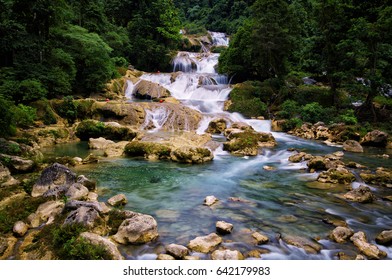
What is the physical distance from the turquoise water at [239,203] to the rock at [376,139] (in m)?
4.57

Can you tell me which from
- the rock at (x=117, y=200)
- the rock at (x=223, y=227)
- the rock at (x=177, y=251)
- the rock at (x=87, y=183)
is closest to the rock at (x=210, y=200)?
the rock at (x=223, y=227)

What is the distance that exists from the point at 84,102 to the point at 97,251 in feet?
53.2

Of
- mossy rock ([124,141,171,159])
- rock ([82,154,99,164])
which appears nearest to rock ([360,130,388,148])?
mossy rock ([124,141,171,159])

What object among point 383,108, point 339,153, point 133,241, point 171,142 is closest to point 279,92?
point 383,108

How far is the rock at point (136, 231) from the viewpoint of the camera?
6.01 meters

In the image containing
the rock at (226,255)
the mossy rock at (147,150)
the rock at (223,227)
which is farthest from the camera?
the mossy rock at (147,150)

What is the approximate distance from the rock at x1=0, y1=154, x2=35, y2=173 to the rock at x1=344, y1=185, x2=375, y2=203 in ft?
33.3

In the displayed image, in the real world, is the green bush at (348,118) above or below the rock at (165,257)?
above

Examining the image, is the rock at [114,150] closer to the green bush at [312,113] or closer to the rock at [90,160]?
the rock at [90,160]

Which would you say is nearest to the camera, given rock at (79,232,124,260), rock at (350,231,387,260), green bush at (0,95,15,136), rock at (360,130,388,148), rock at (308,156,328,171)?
rock at (79,232,124,260)

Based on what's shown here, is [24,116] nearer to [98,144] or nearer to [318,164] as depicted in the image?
[98,144]

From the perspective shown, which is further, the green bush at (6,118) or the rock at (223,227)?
the green bush at (6,118)

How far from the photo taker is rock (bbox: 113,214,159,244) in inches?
237

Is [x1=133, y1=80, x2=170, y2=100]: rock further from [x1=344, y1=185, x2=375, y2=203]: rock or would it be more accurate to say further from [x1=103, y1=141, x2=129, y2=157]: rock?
[x1=344, y1=185, x2=375, y2=203]: rock
